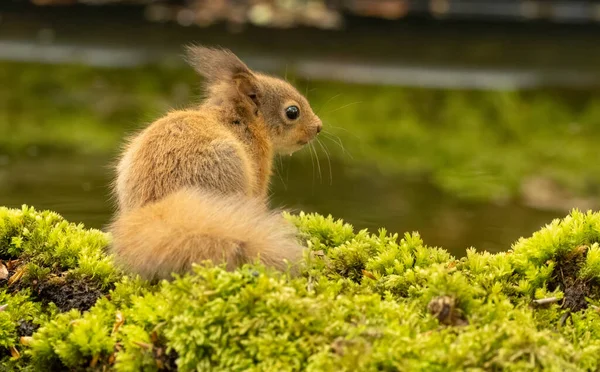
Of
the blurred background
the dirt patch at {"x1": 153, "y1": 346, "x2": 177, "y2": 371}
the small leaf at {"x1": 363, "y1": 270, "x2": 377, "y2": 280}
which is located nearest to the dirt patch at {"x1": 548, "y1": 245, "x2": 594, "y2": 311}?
the small leaf at {"x1": 363, "y1": 270, "x2": 377, "y2": 280}

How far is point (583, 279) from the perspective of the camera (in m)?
3.01

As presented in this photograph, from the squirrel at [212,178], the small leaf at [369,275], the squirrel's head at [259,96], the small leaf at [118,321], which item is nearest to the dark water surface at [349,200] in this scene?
the squirrel's head at [259,96]

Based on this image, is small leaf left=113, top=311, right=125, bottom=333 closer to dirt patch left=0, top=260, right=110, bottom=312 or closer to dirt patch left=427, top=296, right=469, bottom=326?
dirt patch left=0, top=260, right=110, bottom=312

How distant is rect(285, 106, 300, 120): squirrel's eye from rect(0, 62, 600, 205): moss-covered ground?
9.34 ft

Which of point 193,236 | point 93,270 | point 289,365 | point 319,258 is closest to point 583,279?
point 319,258

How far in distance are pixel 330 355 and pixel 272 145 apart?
2.00 m

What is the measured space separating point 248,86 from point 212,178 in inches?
36.2

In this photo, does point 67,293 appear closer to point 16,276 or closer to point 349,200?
point 16,276

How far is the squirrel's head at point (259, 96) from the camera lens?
399 centimetres

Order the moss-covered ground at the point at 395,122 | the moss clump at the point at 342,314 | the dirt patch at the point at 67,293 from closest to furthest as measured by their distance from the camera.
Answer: the moss clump at the point at 342,314, the dirt patch at the point at 67,293, the moss-covered ground at the point at 395,122

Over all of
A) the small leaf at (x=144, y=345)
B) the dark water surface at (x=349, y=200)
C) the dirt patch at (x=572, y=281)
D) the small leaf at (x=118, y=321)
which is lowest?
the small leaf at (x=144, y=345)

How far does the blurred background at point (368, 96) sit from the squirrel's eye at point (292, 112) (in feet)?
4.39

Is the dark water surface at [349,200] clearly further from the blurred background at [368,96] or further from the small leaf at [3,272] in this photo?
the small leaf at [3,272]

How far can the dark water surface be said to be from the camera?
539 centimetres
